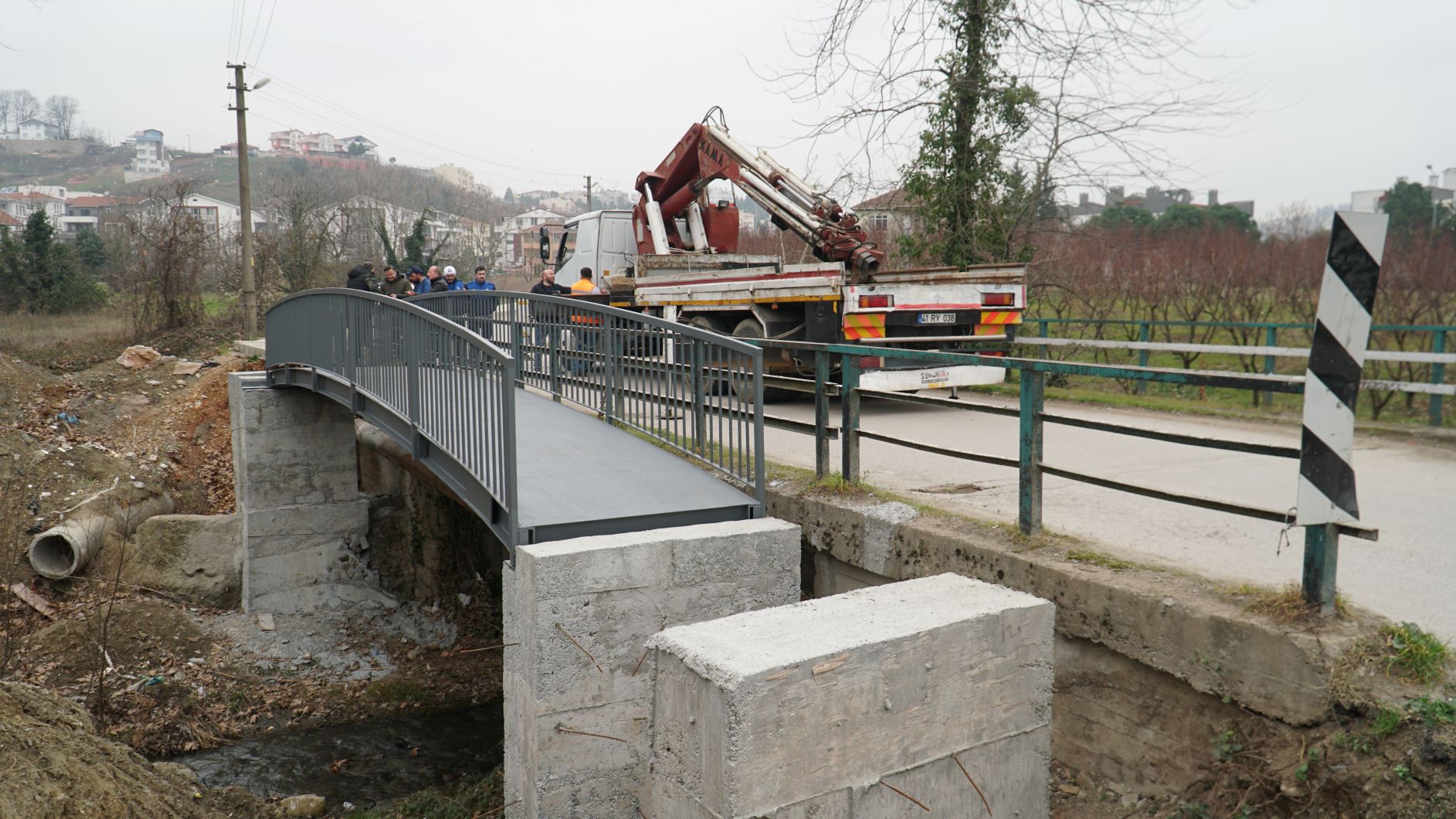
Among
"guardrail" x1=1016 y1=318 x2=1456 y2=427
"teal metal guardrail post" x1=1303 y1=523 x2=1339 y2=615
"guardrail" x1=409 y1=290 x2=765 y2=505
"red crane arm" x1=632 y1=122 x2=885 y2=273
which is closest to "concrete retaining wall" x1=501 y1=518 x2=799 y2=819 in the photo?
"guardrail" x1=409 y1=290 x2=765 y2=505

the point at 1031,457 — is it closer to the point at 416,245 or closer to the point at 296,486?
the point at 296,486

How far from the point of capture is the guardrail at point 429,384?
5.75 metres

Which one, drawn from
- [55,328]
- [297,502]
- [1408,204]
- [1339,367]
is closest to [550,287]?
[297,502]

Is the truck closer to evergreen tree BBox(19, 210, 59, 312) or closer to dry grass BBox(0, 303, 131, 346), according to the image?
dry grass BBox(0, 303, 131, 346)

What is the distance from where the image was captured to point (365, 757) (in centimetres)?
923

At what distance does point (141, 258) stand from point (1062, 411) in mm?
24703

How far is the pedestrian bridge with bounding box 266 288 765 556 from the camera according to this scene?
576 cm

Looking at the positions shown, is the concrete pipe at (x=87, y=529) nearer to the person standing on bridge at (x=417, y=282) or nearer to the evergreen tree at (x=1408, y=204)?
the person standing on bridge at (x=417, y=282)

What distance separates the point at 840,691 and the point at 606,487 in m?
2.76

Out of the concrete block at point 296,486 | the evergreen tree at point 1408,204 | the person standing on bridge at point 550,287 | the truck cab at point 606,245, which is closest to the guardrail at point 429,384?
the concrete block at point 296,486

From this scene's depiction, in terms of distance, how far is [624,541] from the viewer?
17.1ft

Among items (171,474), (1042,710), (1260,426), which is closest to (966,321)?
(1260,426)

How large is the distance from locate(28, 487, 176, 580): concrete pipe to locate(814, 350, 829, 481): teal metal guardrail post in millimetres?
10174

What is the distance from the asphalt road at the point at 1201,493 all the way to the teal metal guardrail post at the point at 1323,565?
376mm
